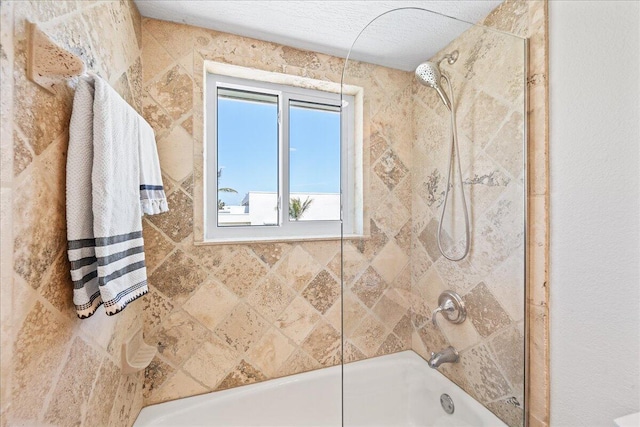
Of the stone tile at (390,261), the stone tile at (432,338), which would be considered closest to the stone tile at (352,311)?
the stone tile at (390,261)

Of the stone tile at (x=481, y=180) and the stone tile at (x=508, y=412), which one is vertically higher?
the stone tile at (x=481, y=180)

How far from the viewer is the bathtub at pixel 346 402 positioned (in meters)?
1.13

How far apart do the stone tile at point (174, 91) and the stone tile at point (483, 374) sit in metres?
1.71

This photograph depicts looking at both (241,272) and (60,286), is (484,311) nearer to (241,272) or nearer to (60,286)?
(241,272)

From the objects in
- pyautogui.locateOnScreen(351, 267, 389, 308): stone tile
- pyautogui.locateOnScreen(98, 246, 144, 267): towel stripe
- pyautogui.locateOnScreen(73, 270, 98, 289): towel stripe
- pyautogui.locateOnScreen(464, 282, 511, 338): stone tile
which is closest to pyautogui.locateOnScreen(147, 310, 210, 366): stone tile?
pyautogui.locateOnScreen(98, 246, 144, 267): towel stripe

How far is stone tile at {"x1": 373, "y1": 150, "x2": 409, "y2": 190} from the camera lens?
1.15 metres

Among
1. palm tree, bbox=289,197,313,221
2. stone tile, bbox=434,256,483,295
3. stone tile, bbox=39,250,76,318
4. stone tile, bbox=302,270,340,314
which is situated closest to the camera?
stone tile, bbox=39,250,76,318

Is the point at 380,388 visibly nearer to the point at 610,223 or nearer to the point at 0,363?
the point at 610,223

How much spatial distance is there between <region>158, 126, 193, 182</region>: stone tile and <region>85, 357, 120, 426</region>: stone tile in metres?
0.69

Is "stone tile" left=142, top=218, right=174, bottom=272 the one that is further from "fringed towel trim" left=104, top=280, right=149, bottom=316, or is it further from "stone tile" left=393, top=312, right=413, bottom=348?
"stone tile" left=393, top=312, right=413, bottom=348

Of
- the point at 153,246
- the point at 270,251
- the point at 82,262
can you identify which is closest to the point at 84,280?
the point at 82,262

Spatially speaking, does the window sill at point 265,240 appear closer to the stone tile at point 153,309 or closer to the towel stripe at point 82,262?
the stone tile at point 153,309

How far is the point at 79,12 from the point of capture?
2.56ft

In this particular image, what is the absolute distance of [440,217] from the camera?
1.15 m
